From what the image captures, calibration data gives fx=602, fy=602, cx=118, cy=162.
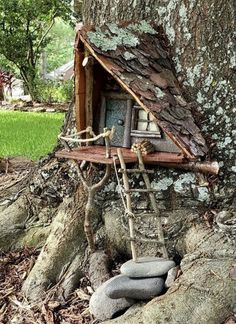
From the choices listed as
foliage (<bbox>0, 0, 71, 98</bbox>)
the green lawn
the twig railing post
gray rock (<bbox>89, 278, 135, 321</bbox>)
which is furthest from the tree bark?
foliage (<bbox>0, 0, 71, 98</bbox>)

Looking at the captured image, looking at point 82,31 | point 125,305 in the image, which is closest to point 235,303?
point 125,305

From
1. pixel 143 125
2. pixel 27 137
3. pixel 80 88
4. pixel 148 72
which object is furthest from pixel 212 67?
pixel 27 137

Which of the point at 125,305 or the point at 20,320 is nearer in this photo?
the point at 125,305

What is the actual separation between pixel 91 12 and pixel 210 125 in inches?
39.4

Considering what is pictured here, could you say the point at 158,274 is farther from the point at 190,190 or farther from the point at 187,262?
the point at 190,190

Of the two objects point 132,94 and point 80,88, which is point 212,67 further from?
point 80,88

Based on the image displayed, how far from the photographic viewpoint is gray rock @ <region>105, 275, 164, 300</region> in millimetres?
2764

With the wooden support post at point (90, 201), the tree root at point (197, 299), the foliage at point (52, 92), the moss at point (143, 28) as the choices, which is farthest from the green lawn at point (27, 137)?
the foliage at point (52, 92)

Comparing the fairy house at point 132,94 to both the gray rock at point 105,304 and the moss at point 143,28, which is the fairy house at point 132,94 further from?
the gray rock at point 105,304

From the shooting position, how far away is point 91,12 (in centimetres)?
347

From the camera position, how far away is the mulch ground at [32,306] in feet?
10.1

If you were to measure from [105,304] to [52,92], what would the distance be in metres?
17.6

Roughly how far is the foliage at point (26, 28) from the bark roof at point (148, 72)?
1536cm

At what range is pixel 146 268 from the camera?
2.82 metres
